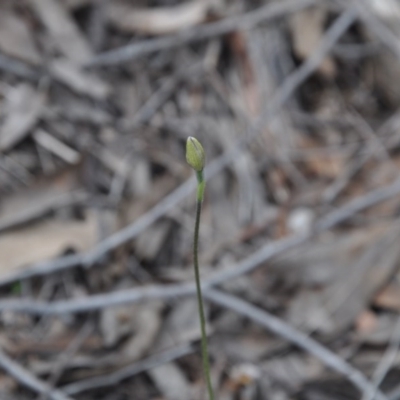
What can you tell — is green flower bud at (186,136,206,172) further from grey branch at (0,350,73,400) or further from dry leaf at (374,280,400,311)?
dry leaf at (374,280,400,311)

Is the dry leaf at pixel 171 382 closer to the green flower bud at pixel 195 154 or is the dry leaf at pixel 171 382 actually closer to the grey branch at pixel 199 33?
the green flower bud at pixel 195 154

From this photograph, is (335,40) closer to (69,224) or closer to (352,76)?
(352,76)

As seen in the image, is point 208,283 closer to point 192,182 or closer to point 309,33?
point 192,182

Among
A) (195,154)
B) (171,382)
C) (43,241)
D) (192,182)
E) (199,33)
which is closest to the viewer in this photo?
(195,154)

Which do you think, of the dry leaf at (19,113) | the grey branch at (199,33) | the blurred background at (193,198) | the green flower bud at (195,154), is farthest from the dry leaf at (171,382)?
the grey branch at (199,33)

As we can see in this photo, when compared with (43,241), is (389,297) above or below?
below

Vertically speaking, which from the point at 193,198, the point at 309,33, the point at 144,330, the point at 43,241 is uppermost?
the point at 309,33

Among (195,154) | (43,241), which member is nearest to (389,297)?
(43,241)

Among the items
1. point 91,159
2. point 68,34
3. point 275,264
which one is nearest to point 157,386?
point 275,264
